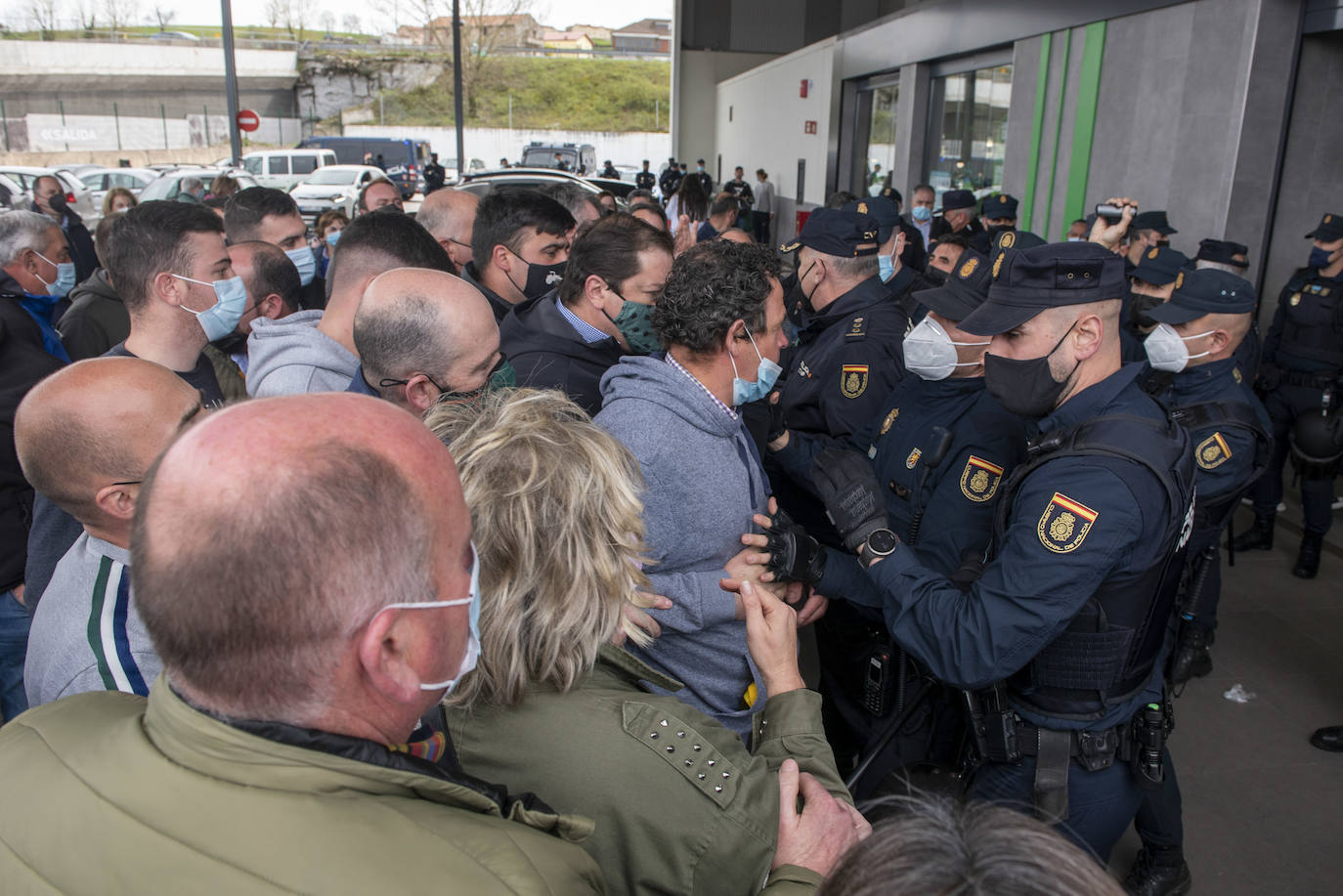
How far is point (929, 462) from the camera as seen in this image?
288cm

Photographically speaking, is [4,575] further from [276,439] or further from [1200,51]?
[1200,51]

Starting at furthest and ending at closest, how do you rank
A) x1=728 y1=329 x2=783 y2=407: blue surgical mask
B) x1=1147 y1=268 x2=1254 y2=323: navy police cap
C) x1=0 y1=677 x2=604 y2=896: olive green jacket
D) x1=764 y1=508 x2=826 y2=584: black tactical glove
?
x1=1147 y1=268 x2=1254 y2=323: navy police cap → x1=728 y1=329 x2=783 y2=407: blue surgical mask → x1=764 y1=508 x2=826 y2=584: black tactical glove → x1=0 y1=677 x2=604 y2=896: olive green jacket

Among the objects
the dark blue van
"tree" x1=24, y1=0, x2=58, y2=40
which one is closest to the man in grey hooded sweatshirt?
the dark blue van

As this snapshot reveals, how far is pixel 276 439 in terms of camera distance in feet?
3.26

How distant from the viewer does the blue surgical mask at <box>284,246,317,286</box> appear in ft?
17.9

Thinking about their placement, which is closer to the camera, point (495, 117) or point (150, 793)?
point (150, 793)

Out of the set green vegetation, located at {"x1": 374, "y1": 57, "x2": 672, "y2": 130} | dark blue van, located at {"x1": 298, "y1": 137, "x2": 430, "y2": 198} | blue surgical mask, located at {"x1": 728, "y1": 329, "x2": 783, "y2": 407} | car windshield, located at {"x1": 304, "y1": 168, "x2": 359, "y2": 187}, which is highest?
green vegetation, located at {"x1": 374, "y1": 57, "x2": 672, "y2": 130}

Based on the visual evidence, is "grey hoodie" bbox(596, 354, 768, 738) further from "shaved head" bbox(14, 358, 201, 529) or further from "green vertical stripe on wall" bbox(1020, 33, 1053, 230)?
"green vertical stripe on wall" bbox(1020, 33, 1053, 230)

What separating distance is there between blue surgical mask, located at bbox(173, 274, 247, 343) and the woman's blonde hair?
2439mm

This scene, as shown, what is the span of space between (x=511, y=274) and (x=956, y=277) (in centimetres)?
228

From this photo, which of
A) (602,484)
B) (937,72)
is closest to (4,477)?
(602,484)

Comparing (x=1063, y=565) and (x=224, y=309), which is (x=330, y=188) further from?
(x=1063, y=565)

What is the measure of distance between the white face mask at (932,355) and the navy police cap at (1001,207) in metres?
6.66

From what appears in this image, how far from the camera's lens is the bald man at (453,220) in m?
5.87
